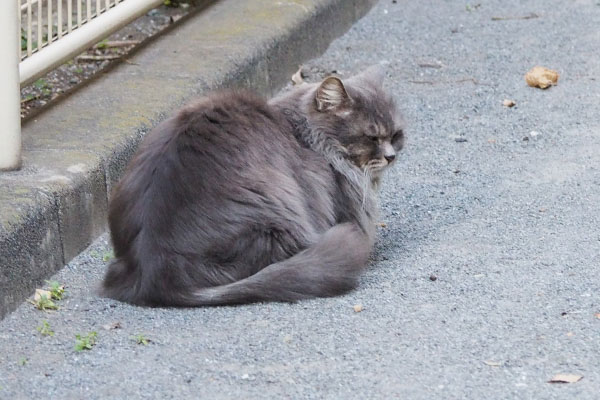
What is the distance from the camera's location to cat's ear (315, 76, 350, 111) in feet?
13.3

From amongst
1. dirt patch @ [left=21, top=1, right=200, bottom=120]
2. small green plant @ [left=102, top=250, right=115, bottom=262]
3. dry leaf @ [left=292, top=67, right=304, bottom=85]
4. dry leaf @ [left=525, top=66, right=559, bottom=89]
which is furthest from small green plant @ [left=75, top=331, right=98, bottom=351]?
dry leaf @ [left=525, top=66, right=559, bottom=89]

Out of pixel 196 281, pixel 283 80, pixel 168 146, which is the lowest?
pixel 283 80

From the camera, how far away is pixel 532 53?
6.67m

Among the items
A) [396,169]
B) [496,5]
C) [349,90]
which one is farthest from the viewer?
[496,5]

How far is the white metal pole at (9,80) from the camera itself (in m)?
3.94

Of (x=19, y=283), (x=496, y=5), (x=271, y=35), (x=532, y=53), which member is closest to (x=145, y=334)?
(x=19, y=283)

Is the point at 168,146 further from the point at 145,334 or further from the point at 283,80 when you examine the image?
the point at 283,80

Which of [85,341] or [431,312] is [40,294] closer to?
[85,341]

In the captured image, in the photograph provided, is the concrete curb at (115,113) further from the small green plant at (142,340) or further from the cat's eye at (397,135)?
the cat's eye at (397,135)

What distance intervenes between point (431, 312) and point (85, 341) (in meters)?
1.15

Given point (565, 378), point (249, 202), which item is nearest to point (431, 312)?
point (565, 378)

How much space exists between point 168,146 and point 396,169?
1.69 m

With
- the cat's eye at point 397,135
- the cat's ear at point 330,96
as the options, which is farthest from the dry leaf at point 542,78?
the cat's ear at point 330,96

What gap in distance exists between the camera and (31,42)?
4.46 metres
